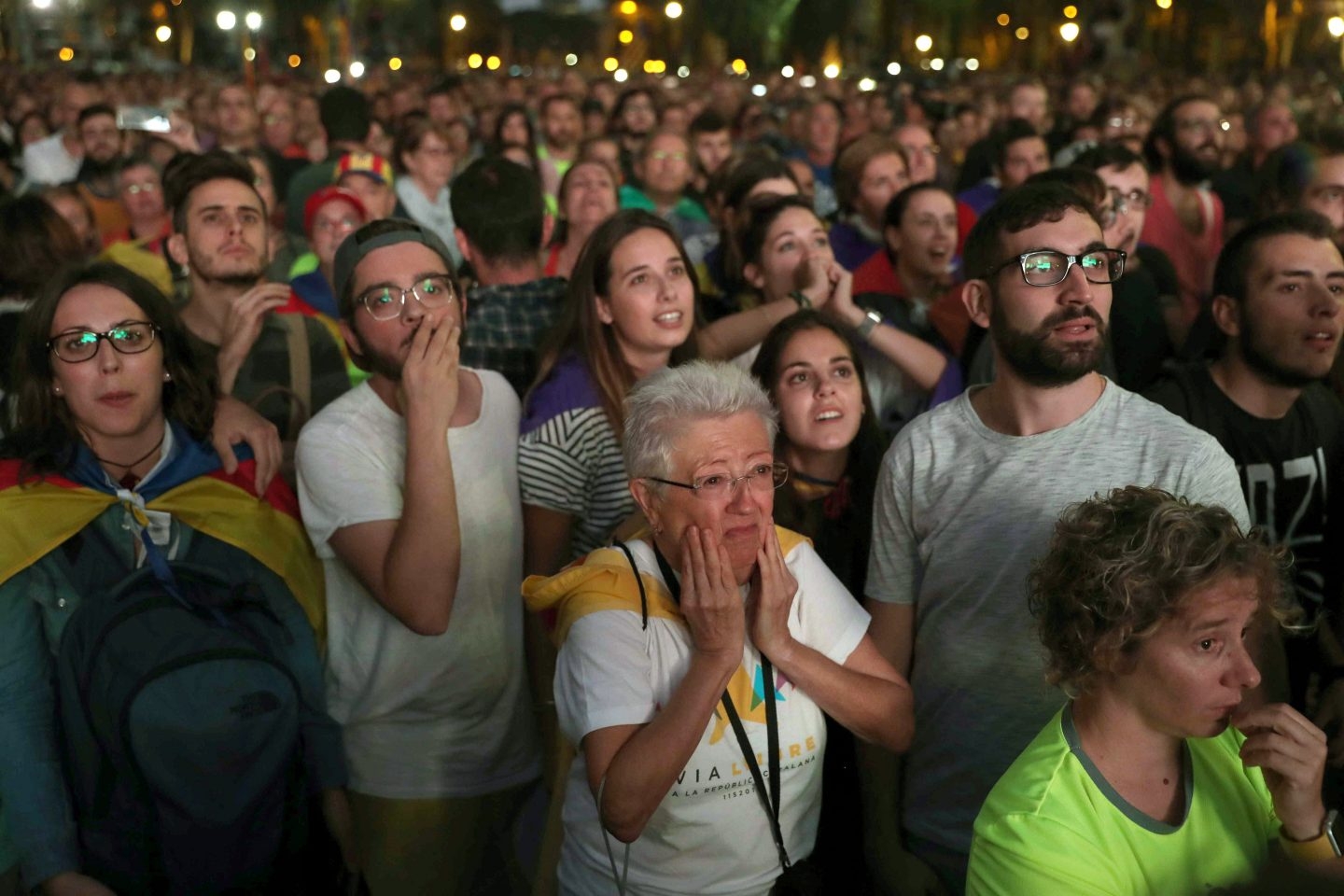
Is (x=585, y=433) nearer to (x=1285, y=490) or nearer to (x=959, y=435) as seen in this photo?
(x=959, y=435)

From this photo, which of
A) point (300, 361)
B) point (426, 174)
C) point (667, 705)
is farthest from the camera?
point (426, 174)

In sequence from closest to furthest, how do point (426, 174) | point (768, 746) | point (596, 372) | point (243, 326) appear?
point (768, 746), point (596, 372), point (243, 326), point (426, 174)

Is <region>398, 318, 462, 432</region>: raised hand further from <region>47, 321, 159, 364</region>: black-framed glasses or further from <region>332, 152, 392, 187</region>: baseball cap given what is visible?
<region>332, 152, 392, 187</region>: baseball cap

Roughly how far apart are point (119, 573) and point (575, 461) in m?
1.07

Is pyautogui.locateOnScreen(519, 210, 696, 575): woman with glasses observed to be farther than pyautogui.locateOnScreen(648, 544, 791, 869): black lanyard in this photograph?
Yes

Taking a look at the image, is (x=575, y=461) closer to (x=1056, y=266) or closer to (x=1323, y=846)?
(x=1056, y=266)

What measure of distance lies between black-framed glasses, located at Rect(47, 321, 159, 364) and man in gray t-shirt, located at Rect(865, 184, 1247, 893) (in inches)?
66.8

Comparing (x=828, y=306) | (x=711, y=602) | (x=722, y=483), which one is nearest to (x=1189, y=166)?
(x=828, y=306)

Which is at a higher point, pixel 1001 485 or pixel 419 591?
pixel 1001 485

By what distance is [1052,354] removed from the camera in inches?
98.9

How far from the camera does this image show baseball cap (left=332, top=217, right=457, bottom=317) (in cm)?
309

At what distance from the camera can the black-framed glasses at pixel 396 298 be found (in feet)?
9.95

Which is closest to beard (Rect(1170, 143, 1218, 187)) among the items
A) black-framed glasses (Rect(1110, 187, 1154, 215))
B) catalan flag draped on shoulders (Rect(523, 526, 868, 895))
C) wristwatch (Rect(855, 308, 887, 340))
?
black-framed glasses (Rect(1110, 187, 1154, 215))

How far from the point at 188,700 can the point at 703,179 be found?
655 cm
